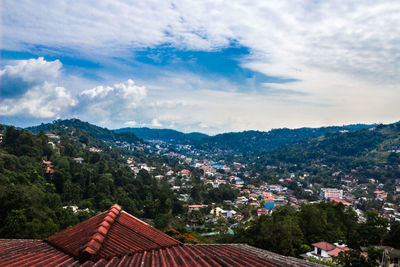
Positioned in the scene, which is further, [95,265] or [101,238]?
[101,238]

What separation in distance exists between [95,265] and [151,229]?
205 centimetres

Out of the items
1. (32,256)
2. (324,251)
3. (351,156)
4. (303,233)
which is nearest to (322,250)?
(324,251)

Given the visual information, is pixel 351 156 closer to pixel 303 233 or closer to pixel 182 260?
pixel 303 233

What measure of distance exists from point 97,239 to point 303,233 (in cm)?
1712

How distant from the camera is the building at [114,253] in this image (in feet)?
9.50

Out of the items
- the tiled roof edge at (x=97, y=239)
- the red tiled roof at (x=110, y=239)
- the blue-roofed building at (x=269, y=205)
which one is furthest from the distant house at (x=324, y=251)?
the blue-roofed building at (x=269, y=205)

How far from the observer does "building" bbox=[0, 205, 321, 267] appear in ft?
9.50

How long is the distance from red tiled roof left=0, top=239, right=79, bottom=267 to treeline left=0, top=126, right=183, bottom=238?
11.9 meters

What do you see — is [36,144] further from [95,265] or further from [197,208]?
[95,265]

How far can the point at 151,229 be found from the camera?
4688mm

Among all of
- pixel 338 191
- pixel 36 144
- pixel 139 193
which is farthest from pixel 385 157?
pixel 36 144

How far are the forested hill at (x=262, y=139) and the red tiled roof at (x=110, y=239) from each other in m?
147

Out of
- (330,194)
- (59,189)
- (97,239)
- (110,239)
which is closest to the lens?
(97,239)

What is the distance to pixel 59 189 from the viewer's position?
1106 inches
